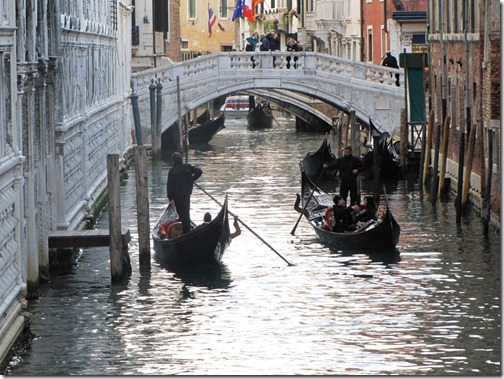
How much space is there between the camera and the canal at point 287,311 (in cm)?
964

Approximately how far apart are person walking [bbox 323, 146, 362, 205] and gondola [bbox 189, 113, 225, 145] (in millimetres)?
13322

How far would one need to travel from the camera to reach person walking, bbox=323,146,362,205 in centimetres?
1666

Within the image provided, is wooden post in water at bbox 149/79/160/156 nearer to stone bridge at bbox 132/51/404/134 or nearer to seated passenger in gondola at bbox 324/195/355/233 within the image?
stone bridge at bbox 132/51/404/134

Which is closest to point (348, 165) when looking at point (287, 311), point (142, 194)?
point (142, 194)

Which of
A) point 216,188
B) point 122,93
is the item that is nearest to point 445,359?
point 216,188

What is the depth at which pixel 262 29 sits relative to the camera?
48.4 metres

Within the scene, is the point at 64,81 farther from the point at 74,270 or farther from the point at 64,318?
the point at 64,318

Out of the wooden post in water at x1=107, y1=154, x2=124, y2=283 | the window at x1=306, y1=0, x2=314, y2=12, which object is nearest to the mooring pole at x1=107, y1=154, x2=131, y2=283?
the wooden post in water at x1=107, y1=154, x2=124, y2=283

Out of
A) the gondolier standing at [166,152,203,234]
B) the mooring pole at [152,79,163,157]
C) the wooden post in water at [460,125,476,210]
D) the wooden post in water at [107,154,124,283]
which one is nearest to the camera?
the wooden post in water at [107,154,124,283]

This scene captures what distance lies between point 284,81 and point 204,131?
168 inches

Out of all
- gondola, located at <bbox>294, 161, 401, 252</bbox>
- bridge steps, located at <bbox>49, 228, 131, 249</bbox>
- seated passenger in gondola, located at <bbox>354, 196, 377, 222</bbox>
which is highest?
bridge steps, located at <bbox>49, 228, 131, 249</bbox>

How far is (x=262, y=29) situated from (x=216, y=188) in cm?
2763

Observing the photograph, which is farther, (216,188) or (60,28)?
(216,188)

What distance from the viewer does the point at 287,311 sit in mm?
11523
